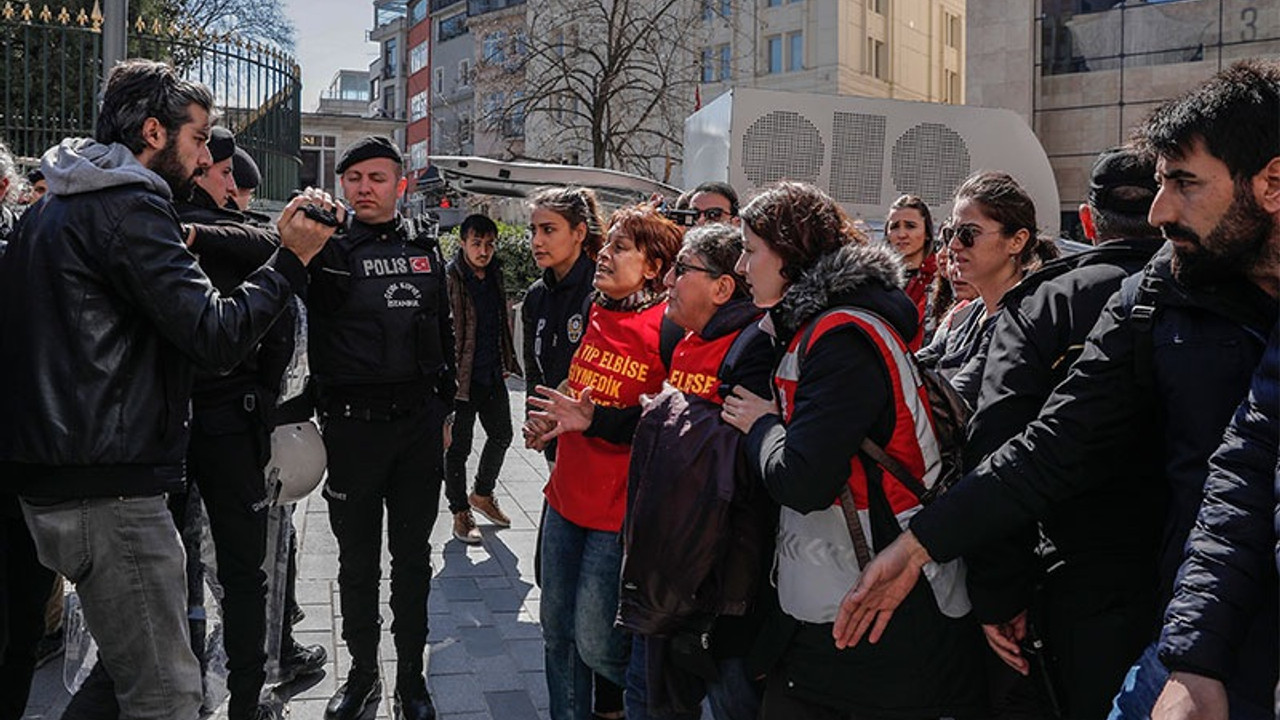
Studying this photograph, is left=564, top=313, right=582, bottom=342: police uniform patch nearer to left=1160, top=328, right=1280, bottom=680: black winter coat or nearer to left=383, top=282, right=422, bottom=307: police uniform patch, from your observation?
left=383, top=282, right=422, bottom=307: police uniform patch

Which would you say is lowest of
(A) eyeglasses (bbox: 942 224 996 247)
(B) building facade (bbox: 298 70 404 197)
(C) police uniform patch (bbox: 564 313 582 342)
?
(C) police uniform patch (bbox: 564 313 582 342)

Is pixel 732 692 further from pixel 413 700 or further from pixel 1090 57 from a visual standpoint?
pixel 1090 57

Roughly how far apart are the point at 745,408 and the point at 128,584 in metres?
1.66

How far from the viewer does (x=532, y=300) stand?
4895mm

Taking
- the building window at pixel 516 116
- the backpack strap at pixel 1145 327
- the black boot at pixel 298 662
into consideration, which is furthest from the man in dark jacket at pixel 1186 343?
the building window at pixel 516 116

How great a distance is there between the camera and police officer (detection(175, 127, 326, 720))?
361cm

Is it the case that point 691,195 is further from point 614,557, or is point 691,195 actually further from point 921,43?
point 921,43

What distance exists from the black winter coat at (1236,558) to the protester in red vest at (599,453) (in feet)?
6.32

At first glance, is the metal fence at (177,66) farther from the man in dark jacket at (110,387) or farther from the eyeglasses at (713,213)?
the man in dark jacket at (110,387)

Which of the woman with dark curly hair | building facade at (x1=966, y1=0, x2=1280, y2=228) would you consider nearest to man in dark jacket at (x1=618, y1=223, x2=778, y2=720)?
the woman with dark curly hair

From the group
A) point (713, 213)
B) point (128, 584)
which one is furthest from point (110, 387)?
point (713, 213)

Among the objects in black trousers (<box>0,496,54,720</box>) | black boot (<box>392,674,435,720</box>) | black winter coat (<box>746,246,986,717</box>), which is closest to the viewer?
black winter coat (<box>746,246,986,717</box>)

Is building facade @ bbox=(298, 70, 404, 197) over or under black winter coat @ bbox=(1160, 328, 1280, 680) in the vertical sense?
over

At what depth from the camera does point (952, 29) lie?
44.8 meters
